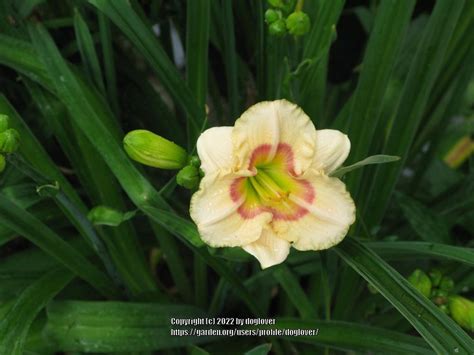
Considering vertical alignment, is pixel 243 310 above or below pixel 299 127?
below

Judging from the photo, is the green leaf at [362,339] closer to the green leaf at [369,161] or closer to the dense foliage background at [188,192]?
the dense foliage background at [188,192]

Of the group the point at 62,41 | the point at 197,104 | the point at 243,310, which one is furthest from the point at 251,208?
the point at 62,41

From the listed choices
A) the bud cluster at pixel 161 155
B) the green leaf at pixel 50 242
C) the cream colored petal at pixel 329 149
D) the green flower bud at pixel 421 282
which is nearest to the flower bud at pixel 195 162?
the bud cluster at pixel 161 155

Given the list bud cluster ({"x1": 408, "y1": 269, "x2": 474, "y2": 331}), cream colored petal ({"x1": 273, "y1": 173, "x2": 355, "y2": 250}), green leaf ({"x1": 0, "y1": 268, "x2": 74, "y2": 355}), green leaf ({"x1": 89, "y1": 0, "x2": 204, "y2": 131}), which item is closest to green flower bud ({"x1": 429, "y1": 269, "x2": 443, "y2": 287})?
bud cluster ({"x1": 408, "y1": 269, "x2": 474, "y2": 331})

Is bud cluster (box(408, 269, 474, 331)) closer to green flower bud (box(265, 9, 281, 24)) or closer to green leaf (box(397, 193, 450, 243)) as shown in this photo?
green leaf (box(397, 193, 450, 243))

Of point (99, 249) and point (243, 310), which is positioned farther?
point (243, 310)

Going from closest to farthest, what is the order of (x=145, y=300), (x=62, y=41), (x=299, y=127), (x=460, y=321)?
(x=299, y=127)
(x=460, y=321)
(x=145, y=300)
(x=62, y=41)

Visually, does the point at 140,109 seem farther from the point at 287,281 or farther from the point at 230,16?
the point at 287,281
